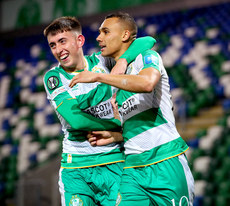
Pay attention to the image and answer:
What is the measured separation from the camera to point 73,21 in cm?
304

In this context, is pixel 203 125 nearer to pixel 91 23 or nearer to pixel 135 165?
pixel 135 165

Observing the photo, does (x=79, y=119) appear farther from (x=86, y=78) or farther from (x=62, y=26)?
(x=62, y=26)

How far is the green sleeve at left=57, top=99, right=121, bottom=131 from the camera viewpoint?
2795 mm

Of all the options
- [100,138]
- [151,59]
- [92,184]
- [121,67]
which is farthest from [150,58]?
[92,184]

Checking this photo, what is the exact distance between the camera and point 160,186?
97.0 inches

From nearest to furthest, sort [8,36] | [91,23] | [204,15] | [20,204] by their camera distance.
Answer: [20,204] → [204,15] → [91,23] → [8,36]

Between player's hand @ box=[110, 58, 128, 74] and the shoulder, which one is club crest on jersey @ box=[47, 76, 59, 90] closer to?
player's hand @ box=[110, 58, 128, 74]

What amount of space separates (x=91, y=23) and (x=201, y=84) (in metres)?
6.96

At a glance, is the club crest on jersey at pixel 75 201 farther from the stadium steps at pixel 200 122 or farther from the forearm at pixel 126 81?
the stadium steps at pixel 200 122

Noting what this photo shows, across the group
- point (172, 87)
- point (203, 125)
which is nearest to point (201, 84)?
point (172, 87)

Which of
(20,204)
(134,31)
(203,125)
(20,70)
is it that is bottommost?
(20,204)

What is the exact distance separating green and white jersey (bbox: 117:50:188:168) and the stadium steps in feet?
16.0

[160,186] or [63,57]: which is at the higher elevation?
[63,57]

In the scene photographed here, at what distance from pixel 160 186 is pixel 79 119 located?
71 centimetres
